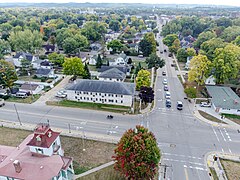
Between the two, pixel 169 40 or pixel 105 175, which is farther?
pixel 169 40

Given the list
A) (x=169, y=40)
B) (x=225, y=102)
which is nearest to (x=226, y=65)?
(x=225, y=102)

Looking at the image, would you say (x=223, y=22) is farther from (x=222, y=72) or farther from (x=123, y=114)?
(x=123, y=114)

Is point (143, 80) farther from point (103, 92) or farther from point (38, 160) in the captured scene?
point (38, 160)

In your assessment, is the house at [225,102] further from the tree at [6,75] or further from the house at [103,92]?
the tree at [6,75]

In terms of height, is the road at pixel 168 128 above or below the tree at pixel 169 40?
below

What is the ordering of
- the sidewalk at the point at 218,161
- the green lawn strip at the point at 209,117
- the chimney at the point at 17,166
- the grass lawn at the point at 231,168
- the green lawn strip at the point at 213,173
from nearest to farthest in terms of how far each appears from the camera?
the chimney at the point at 17,166
the green lawn strip at the point at 213,173
the grass lawn at the point at 231,168
the sidewalk at the point at 218,161
the green lawn strip at the point at 209,117

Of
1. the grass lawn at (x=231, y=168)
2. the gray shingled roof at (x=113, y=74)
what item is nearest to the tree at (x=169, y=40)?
the gray shingled roof at (x=113, y=74)
